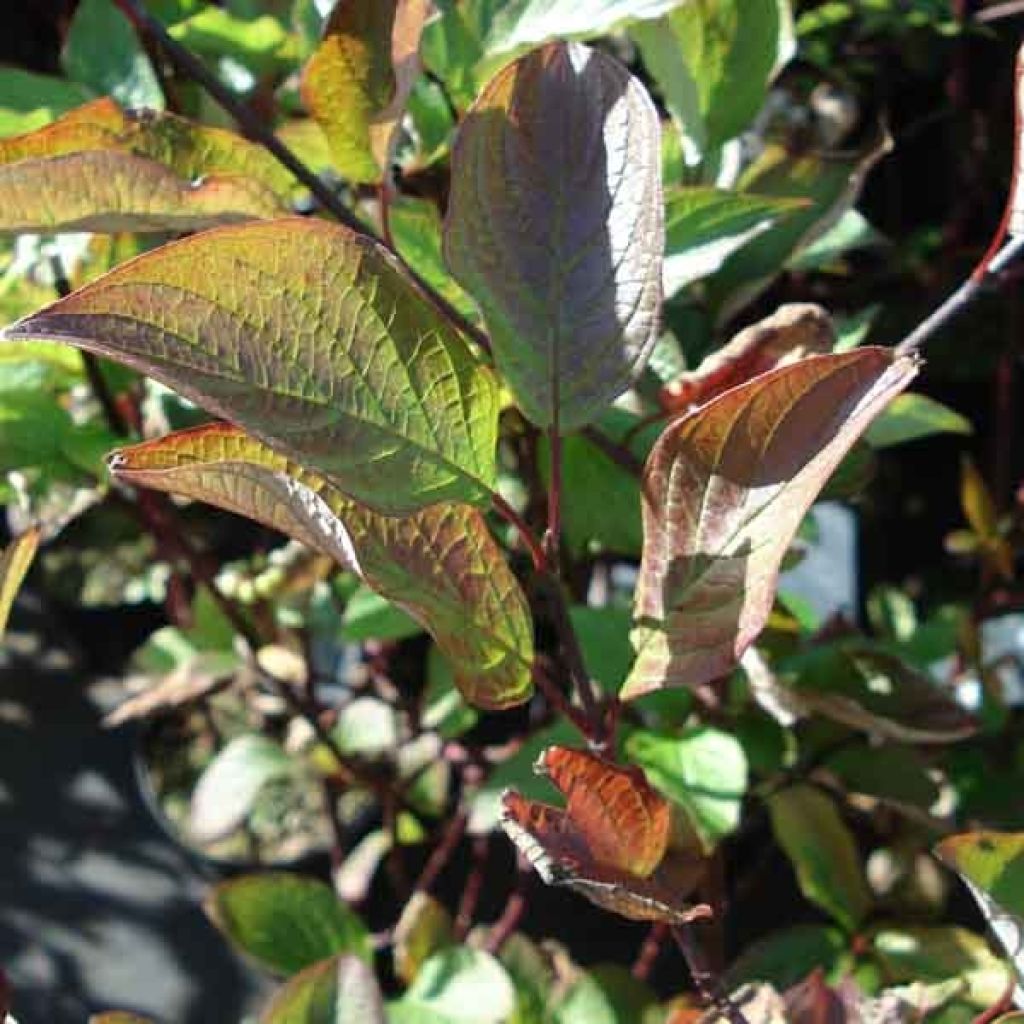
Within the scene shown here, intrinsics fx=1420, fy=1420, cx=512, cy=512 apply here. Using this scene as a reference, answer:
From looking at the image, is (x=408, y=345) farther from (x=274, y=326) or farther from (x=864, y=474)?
(x=864, y=474)

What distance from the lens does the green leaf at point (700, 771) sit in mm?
641

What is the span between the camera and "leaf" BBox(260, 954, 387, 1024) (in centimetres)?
59

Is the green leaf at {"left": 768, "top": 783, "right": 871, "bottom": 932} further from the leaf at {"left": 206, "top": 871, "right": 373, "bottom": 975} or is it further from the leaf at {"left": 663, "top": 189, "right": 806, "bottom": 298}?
the leaf at {"left": 663, "top": 189, "right": 806, "bottom": 298}

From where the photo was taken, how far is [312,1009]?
1.96 feet

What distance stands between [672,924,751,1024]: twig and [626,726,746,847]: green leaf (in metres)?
0.12

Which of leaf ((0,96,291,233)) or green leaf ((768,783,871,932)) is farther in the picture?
green leaf ((768,783,871,932))

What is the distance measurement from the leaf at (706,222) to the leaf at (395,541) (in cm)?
19

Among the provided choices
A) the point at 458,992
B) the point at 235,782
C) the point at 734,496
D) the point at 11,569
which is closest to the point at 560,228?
the point at 734,496

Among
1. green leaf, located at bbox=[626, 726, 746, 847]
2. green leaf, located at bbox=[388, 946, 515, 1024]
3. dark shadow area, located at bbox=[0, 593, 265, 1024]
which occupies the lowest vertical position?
dark shadow area, located at bbox=[0, 593, 265, 1024]

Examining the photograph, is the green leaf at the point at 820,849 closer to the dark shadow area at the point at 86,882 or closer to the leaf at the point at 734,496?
the leaf at the point at 734,496

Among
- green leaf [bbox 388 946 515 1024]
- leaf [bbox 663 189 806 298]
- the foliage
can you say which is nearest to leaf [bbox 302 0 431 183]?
the foliage

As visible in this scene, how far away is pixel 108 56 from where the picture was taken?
73cm

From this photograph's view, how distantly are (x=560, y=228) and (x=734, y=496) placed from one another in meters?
0.10

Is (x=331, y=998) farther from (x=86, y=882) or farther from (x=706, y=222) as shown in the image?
(x=86, y=882)
